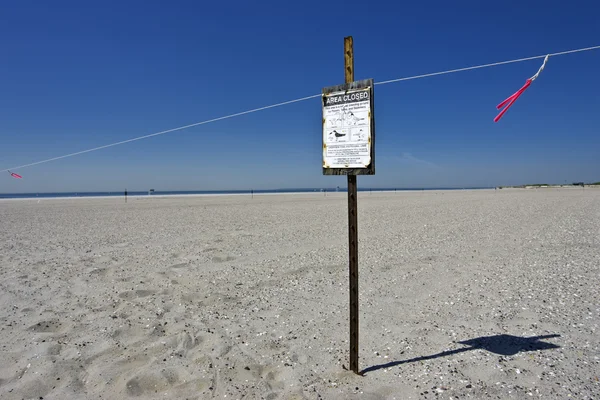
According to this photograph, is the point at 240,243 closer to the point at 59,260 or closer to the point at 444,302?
the point at 59,260

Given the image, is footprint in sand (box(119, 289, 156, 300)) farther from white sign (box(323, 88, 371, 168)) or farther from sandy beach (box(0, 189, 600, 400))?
white sign (box(323, 88, 371, 168))

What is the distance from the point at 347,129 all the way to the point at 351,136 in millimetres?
78

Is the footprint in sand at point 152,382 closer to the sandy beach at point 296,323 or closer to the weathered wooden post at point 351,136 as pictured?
Answer: the sandy beach at point 296,323

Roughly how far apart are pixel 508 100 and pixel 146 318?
4961mm

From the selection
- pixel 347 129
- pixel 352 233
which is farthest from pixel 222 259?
pixel 347 129

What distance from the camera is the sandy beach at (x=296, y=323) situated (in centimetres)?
322

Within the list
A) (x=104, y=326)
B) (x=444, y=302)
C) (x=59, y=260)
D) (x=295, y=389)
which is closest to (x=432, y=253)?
(x=444, y=302)

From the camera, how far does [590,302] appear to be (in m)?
5.01

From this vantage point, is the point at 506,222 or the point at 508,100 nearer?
the point at 508,100

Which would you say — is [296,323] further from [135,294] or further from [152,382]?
[135,294]

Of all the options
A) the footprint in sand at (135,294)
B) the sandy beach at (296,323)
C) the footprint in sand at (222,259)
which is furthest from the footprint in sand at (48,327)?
the footprint in sand at (222,259)

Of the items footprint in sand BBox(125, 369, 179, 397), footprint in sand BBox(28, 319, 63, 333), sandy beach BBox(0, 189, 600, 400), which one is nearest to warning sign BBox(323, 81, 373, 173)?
sandy beach BBox(0, 189, 600, 400)

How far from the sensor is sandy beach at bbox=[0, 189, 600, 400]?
3223mm

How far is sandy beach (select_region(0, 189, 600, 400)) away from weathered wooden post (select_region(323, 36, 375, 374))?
83cm
